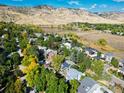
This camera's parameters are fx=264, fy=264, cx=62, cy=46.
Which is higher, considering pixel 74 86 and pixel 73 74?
pixel 74 86

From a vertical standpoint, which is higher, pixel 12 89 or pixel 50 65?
pixel 12 89

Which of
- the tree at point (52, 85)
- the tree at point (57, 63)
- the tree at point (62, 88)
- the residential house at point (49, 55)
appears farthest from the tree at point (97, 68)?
the tree at point (62, 88)

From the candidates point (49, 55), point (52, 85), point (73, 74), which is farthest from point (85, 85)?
point (49, 55)

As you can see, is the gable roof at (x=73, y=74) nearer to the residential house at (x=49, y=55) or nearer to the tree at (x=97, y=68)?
the tree at (x=97, y=68)

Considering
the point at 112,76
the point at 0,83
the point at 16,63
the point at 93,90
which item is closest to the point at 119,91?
the point at 93,90

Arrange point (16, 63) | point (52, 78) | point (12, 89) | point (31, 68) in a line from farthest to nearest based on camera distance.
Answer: point (16, 63), point (31, 68), point (52, 78), point (12, 89)

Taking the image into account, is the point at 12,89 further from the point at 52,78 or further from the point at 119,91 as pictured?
the point at 119,91

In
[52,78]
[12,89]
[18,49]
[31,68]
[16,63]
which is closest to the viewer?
[12,89]

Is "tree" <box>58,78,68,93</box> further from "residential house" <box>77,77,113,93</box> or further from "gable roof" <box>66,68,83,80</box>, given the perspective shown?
"gable roof" <box>66,68,83,80</box>

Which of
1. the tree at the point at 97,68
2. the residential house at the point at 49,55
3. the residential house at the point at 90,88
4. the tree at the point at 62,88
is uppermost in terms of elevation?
the tree at the point at 62,88

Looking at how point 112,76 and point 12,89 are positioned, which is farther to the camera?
point 112,76

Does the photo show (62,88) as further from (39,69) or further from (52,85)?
(39,69)
